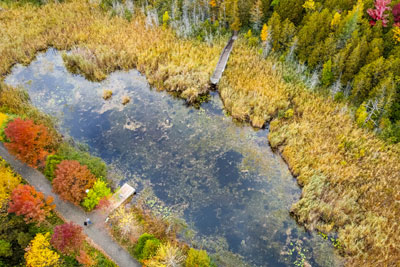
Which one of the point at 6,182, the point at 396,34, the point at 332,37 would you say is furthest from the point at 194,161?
the point at 396,34

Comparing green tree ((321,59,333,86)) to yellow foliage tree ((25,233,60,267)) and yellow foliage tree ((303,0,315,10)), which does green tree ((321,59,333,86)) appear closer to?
yellow foliage tree ((303,0,315,10))

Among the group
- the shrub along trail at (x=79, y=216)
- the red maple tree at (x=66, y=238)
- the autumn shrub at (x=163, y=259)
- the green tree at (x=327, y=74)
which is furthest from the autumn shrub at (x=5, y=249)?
the green tree at (x=327, y=74)

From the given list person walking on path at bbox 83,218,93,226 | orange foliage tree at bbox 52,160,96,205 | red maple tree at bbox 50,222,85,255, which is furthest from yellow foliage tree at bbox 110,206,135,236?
red maple tree at bbox 50,222,85,255

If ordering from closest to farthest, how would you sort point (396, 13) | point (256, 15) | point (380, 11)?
point (396, 13)
point (380, 11)
point (256, 15)

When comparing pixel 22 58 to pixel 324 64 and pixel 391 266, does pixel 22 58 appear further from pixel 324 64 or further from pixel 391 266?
pixel 391 266

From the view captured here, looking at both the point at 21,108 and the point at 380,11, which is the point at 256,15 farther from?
the point at 21,108

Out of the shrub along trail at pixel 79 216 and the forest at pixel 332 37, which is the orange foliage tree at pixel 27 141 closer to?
the shrub along trail at pixel 79 216
